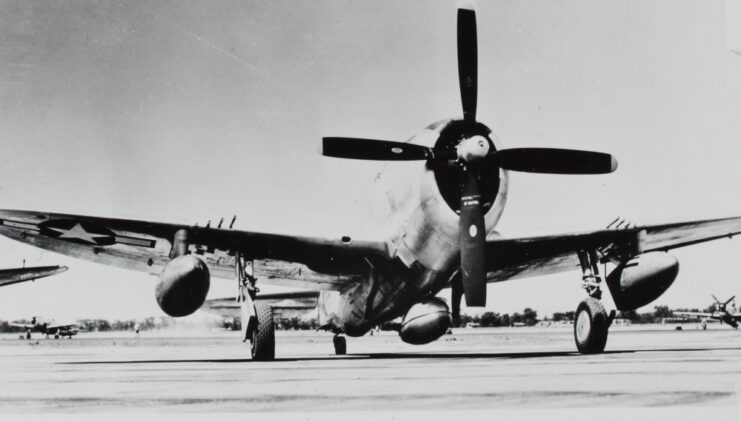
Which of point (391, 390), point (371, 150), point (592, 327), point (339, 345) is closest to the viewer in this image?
point (391, 390)

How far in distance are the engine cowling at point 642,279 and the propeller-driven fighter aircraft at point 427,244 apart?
1.0 inches

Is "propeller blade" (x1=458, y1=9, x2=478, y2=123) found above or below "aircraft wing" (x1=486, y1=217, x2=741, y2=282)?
above

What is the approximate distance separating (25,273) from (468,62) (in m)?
14.9

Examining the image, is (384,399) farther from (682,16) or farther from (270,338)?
(682,16)

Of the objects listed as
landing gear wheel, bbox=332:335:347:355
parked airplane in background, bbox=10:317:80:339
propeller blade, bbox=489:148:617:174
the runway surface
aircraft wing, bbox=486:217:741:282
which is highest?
propeller blade, bbox=489:148:617:174

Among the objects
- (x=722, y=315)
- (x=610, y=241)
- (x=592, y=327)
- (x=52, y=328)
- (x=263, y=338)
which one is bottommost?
(x=52, y=328)

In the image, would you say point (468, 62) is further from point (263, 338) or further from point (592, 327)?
point (263, 338)

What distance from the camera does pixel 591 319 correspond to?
15820 mm

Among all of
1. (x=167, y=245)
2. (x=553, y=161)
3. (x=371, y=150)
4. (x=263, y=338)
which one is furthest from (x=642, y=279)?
(x=167, y=245)

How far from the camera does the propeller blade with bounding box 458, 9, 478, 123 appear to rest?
14.7m

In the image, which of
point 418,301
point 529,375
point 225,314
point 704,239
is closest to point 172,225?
point 418,301

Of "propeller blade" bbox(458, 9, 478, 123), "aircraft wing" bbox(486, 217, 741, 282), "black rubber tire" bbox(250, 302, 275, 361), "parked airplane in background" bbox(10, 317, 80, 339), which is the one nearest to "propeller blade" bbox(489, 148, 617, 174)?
"propeller blade" bbox(458, 9, 478, 123)

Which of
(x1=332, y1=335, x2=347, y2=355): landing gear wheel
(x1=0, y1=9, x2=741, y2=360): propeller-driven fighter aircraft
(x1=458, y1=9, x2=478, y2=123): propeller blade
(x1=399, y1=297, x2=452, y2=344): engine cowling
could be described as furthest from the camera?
(x1=332, y1=335, x2=347, y2=355): landing gear wheel

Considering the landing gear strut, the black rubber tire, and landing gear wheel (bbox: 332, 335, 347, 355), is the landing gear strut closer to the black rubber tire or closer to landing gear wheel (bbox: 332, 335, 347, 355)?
the black rubber tire
